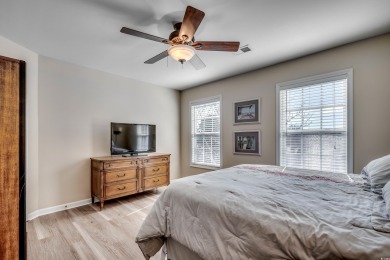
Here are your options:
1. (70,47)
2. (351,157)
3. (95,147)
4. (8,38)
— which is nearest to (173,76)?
(70,47)

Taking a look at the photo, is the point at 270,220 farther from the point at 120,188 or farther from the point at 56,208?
the point at 56,208

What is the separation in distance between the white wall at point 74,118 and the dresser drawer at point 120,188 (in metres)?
0.54

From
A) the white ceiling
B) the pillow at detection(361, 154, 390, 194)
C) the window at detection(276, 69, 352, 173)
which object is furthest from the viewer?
the window at detection(276, 69, 352, 173)

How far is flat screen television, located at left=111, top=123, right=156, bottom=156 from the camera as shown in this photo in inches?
142

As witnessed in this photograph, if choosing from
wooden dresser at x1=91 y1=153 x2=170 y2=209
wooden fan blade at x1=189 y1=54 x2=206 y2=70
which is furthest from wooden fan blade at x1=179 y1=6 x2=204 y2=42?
wooden dresser at x1=91 y1=153 x2=170 y2=209

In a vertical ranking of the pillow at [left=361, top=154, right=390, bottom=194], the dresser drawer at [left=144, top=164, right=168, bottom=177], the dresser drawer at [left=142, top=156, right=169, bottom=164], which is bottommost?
the dresser drawer at [left=144, top=164, right=168, bottom=177]

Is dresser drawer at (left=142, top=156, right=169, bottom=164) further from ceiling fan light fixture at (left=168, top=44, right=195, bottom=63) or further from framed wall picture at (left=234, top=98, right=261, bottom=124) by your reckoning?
ceiling fan light fixture at (left=168, top=44, right=195, bottom=63)

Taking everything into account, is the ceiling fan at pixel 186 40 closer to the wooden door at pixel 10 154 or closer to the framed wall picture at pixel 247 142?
the wooden door at pixel 10 154

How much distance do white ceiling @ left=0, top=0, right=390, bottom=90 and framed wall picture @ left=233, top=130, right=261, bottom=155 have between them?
4.54ft

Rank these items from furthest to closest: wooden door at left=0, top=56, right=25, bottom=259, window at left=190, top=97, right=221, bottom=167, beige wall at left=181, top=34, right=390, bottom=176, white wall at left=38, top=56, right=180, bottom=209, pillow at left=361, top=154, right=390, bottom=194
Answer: window at left=190, top=97, right=221, bottom=167 < white wall at left=38, top=56, right=180, bottom=209 < beige wall at left=181, top=34, right=390, bottom=176 < pillow at left=361, top=154, right=390, bottom=194 < wooden door at left=0, top=56, right=25, bottom=259

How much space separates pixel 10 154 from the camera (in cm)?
105

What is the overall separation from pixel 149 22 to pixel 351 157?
320 centimetres

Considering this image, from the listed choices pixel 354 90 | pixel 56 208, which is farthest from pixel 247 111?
pixel 56 208

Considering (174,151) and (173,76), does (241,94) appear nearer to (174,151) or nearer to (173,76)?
(173,76)
